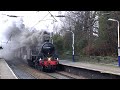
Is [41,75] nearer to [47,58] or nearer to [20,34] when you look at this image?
[47,58]

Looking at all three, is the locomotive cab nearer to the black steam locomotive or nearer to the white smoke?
the black steam locomotive

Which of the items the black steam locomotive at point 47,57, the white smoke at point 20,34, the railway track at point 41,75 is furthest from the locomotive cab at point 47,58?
the white smoke at point 20,34

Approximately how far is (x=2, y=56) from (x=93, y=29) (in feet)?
77.9

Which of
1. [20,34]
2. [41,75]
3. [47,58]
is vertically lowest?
[41,75]

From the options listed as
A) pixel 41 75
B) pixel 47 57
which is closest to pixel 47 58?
pixel 47 57

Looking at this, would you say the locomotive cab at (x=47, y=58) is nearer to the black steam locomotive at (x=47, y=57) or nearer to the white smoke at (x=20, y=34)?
the black steam locomotive at (x=47, y=57)

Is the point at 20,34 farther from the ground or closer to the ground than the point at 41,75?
farther from the ground

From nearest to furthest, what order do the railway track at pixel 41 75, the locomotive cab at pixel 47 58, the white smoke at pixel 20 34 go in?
the railway track at pixel 41 75 → the locomotive cab at pixel 47 58 → the white smoke at pixel 20 34

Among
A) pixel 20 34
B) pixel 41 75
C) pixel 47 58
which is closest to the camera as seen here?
pixel 41 75

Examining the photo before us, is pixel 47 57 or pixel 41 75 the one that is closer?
pixel 41 75

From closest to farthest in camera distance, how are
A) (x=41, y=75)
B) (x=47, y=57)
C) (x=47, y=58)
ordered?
(x=41, y=75), (x=47, y=58), (x=47, y=57)

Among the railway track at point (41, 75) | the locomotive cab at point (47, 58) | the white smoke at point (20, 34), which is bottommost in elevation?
the railway track at point (41, 75)

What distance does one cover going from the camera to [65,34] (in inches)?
1972
